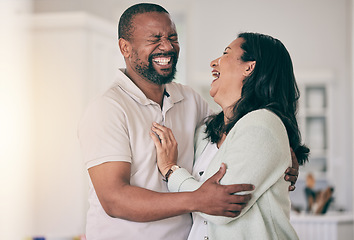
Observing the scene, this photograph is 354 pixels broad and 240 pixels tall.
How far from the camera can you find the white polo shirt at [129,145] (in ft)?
5.71

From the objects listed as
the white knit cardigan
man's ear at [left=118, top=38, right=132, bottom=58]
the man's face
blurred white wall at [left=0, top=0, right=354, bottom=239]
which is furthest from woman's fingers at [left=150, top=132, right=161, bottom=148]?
blurred white wall at [left=0, top=0, right=354, bottom=239]

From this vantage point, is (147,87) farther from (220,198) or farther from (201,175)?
(220,198)

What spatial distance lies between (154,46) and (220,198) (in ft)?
2.14

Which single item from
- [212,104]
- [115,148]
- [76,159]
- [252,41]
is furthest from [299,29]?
[115,148]

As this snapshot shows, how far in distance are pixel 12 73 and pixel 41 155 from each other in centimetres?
75

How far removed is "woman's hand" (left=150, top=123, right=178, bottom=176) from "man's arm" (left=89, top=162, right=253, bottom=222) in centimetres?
15

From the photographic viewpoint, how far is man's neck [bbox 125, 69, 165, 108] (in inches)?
78.8

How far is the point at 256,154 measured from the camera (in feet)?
5.31

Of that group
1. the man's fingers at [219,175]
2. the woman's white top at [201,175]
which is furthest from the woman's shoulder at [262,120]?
the woman's white top at [201,175]

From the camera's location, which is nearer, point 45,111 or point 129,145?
point 129,145

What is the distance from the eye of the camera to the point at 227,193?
1601mm

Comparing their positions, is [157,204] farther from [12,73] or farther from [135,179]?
[12,73]

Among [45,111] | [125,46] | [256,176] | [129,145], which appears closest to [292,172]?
[256,176]

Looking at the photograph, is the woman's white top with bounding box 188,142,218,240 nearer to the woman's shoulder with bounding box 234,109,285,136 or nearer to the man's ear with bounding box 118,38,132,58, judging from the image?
the woman's shoulder with bounding box 234,109,285,136
